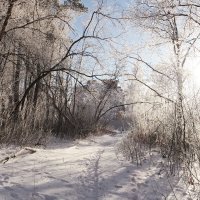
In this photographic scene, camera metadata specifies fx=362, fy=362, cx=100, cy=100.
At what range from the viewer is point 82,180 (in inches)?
200

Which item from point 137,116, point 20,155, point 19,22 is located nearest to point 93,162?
point 20,155

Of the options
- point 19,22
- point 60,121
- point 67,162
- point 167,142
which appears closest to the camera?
point 67,162

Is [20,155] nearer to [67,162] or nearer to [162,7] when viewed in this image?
[67,162]

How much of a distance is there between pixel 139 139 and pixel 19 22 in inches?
185

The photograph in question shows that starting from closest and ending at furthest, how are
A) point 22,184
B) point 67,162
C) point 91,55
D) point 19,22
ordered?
1. point 22,184
2. point 67,162
3. point 19,22
4. point 91,55

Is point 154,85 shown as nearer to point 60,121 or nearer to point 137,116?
point 137,116

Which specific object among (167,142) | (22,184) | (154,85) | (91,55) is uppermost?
(91,55)

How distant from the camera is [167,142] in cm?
732

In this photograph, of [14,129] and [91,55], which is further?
[91,55]

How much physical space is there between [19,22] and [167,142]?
220 inches

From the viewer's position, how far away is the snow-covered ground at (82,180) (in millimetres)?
4418

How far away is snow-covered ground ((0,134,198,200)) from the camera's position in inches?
174

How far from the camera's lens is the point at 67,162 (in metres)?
6.15

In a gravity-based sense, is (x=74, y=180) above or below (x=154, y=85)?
below
